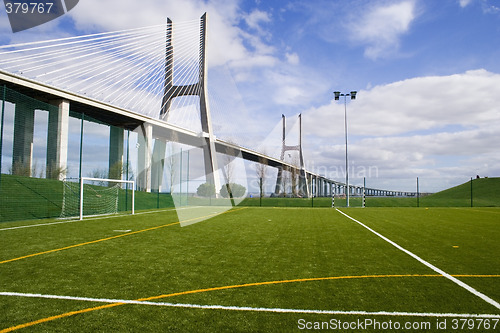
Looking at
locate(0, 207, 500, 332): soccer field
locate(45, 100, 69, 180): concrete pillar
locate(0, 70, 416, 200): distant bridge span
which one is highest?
locate(0, 70, 416, 200): distant bridge span

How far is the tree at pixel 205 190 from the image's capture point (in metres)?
31.8

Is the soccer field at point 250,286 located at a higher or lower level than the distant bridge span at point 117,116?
lower

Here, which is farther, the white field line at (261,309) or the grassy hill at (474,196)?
the grassy hill at (474,196)

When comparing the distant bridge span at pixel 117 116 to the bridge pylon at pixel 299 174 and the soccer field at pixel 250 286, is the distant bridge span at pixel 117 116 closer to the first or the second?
the bridge pylon at pixel 299 174

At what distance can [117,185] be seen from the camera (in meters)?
19.5

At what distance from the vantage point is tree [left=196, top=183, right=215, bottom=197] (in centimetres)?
3179

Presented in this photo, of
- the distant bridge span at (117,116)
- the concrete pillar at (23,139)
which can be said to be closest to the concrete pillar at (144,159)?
the distant bridge span at (117,116)

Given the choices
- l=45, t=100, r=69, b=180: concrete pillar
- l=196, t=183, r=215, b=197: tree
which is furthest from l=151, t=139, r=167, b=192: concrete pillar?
l=45, t=100, r=69, b=180: concrete pillar

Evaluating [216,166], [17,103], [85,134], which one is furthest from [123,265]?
[216,166]

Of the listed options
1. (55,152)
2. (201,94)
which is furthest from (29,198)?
(201,94)

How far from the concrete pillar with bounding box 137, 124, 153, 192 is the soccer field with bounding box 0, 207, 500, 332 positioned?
20.8m

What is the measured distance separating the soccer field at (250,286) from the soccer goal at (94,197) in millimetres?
9473

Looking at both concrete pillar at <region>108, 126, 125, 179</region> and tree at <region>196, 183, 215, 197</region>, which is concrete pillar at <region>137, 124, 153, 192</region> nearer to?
concrete pillar at <region>108, 126, 125, 179</region>

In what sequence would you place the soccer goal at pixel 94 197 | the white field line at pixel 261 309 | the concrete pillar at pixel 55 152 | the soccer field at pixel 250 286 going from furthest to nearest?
the concrete pillar at pixel 55 152 → the soccer goal at pixel 94 197 → the white field line at pixel 261 309 → the soccer field at pixel 250 286
